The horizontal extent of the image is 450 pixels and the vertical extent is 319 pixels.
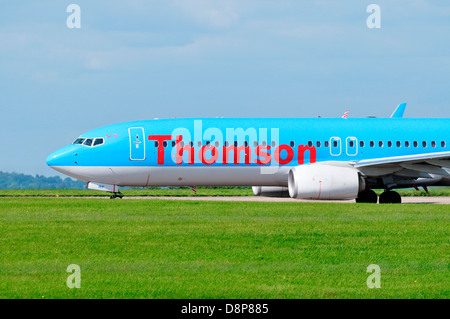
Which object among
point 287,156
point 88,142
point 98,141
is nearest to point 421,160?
point 287,156

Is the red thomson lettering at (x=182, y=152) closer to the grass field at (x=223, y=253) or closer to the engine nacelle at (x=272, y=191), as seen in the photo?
the engine nacelle at (x=272, y=191)

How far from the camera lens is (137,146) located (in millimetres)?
34906

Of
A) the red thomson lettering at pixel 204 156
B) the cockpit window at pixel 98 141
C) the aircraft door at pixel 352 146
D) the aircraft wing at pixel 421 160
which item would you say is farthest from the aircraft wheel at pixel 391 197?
the cockpit window at pixel 98 141

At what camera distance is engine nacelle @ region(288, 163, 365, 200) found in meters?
32.7

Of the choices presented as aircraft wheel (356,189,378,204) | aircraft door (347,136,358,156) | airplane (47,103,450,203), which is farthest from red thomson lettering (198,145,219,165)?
aircraft wheel (356,189,378,204)

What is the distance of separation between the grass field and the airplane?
7565 mm

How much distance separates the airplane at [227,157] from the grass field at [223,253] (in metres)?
7.56

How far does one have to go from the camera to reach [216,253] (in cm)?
1605

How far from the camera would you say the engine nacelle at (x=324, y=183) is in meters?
32.7

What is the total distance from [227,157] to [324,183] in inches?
197

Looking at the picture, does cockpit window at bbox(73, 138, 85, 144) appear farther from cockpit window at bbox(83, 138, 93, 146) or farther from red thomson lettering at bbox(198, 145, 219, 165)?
red thomson lettering at bbox(198, 145, 219, 165)

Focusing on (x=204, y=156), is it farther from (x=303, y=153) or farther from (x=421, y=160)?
(x=421, y=160)
